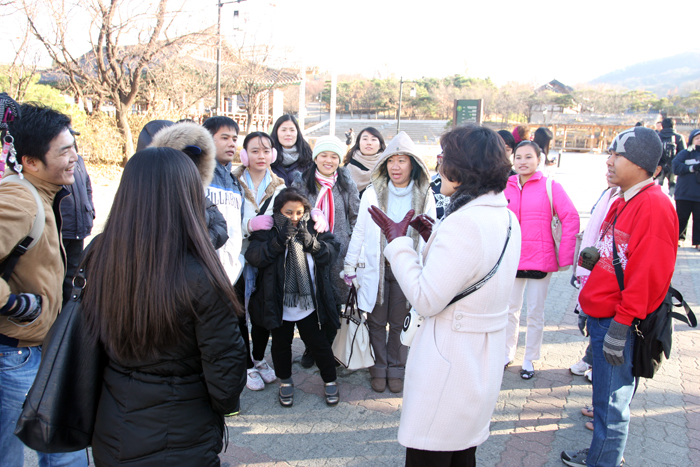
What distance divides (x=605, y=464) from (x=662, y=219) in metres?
1.34

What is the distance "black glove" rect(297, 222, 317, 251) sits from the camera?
3.06m

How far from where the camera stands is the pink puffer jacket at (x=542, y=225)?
3.44 metres

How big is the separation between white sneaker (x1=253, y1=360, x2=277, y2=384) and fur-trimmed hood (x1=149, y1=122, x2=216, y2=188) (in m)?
1.78

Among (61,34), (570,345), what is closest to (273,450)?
(570,345)

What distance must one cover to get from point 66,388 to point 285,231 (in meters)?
1.73

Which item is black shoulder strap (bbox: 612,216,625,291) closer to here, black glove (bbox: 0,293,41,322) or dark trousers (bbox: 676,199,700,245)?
black glove (bbox: 0,293,41,322)

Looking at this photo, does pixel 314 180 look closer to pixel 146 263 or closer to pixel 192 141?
pixel 192 141

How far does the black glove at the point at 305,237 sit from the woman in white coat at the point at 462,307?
1.29 m

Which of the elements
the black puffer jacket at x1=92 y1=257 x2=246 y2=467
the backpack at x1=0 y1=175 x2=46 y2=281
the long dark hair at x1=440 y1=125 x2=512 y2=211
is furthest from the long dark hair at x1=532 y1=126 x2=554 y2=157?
the backpack at x1=0 y1=175 x2=46 y2=281

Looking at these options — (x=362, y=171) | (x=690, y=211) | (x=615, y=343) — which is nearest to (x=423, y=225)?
(x=615, y=343)

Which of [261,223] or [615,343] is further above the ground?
[261,223]

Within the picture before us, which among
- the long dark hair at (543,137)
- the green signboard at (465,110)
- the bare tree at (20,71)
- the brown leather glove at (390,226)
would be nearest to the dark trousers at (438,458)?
the brown leather glove at (390,226)

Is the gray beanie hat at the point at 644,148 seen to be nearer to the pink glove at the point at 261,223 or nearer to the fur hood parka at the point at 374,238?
the fur hood parka at the point at 374,238

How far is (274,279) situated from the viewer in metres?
3.09
